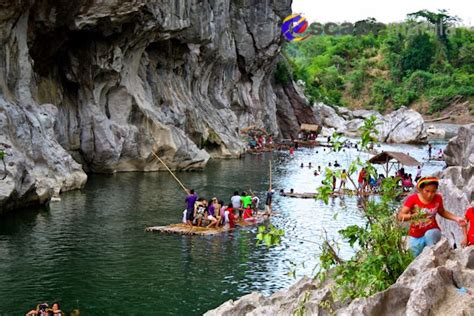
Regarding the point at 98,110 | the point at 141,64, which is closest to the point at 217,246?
the point at 98,110

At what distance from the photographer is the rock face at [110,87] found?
115 feet

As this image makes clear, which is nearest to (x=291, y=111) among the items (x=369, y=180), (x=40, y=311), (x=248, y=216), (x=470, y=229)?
(x=248, y=216)

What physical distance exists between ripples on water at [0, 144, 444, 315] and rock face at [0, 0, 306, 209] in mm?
2651

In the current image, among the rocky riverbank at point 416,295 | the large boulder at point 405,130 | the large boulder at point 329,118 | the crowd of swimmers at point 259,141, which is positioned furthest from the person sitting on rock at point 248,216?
the large boulder at point 329,118

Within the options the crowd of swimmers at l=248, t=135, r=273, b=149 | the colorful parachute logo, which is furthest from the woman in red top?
the colorful parachute logo

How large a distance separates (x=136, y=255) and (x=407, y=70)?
124939 millimetres

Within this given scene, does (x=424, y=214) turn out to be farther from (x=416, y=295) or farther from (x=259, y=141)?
(x=259, y=141)

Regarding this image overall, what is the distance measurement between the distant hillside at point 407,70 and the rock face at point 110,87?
61440 millimetres

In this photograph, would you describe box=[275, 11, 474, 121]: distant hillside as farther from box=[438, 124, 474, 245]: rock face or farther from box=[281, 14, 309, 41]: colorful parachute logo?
box=[438, 124, 474, 245]: rock face

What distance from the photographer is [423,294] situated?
945cm

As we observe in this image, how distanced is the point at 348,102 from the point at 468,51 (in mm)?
23944

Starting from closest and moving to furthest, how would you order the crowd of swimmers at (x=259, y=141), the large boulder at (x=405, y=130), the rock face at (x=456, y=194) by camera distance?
the rock face at (x=456, y=194) < the crowd of swimmers at (x=259, y=141) < the large boulder at (x=405, y=130)

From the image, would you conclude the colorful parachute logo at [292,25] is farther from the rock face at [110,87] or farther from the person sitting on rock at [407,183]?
the person sitting on rock at [407,183]

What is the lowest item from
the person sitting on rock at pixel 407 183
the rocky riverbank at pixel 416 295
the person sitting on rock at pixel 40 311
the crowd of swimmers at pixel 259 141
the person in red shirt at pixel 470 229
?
the person sitting on rock at pixel 40 311
